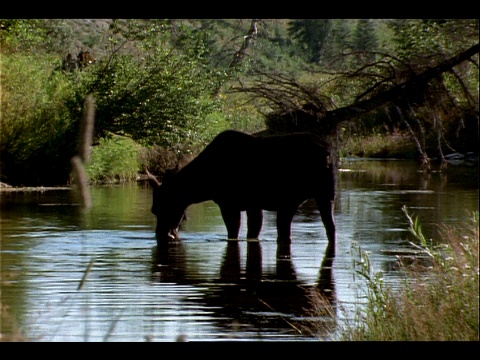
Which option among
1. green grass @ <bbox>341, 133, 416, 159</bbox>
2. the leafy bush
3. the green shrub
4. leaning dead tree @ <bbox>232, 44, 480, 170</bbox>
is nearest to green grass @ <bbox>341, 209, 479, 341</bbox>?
leaning dead tree @ <bbox>232, 44, 480, 170</bbox>

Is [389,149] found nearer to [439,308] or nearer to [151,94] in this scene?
[151,94]

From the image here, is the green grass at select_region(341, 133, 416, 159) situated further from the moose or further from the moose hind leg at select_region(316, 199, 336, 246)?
the moose hind leg at select_region(316, 199, 336, 246)

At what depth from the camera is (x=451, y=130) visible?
48156 millimetres

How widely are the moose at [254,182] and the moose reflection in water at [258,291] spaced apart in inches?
20.8

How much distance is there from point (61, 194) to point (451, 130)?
2419 centimetres

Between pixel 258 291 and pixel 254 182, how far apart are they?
452 centimetres

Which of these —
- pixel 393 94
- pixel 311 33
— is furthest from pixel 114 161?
pixel 311 33

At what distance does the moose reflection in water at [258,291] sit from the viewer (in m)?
10.5

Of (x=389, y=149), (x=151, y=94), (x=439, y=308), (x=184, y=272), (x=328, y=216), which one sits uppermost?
(x=151, y=94)

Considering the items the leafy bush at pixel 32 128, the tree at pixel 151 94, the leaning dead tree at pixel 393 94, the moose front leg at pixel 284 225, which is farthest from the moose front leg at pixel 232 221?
the tree at pixel 151 94

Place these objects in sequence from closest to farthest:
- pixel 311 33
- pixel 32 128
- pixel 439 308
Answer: pixel 439 308 < pixel 32 128 < pixel 311 33

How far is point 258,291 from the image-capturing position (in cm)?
1291

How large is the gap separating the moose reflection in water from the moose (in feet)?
1.73
